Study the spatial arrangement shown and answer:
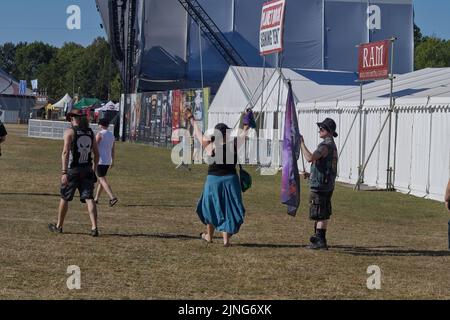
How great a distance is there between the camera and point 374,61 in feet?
80.1

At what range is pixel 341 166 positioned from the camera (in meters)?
26.8

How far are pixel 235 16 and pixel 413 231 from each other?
4777 centimetres

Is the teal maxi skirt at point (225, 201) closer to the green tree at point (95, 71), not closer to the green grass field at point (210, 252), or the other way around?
the green grass field at point (210, 252)

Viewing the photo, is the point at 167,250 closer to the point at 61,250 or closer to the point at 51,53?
the point at 61,250

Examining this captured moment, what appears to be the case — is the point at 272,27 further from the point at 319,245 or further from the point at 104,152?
the point at 319,245

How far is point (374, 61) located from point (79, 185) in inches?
552

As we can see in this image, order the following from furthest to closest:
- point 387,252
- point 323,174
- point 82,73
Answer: point 82,73, point 387,252, point 323,174

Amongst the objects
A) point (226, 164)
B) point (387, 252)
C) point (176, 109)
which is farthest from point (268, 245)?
point (176, 109)

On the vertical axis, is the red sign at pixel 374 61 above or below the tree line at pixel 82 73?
below

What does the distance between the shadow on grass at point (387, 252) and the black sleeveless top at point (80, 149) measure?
371 cm

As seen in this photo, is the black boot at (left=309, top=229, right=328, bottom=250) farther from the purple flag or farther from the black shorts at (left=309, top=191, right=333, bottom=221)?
the purple flag

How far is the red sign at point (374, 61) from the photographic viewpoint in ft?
78.1

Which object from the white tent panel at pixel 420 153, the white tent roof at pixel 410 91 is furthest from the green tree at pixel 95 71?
the white tent panel at pixel 420 153

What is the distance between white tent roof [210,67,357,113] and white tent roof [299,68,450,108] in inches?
99.3
